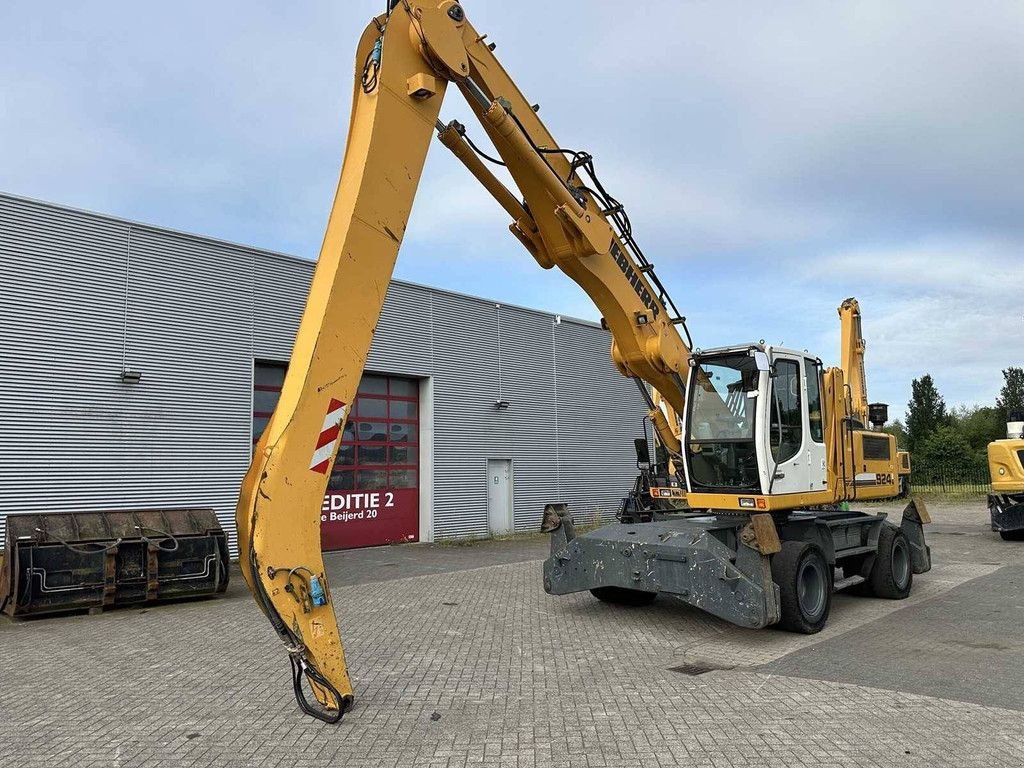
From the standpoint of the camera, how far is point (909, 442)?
56.3m

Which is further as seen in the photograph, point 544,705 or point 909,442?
point 909,442

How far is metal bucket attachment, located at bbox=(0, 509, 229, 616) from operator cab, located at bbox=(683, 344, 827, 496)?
696 centimetres

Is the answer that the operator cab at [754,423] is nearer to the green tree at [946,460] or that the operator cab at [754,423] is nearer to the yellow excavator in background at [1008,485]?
the yellow excavator in background at [1008,485]

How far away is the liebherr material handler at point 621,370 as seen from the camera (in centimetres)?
475

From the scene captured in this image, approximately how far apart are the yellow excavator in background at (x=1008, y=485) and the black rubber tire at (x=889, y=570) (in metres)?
7.34

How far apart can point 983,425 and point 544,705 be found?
197ft

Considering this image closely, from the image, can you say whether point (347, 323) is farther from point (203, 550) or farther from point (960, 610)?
point (960, 610)

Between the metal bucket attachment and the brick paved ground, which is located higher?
the metal bucket attachment

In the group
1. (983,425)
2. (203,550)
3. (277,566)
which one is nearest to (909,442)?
(983,425)

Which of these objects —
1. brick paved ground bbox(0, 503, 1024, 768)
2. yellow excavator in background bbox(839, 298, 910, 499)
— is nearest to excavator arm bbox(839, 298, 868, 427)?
yellow excavator in background bbox(839, 298, 910, 499)

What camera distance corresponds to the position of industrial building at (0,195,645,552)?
12.7m

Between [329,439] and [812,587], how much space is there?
224 inches

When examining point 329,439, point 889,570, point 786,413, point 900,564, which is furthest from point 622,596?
point 329,439

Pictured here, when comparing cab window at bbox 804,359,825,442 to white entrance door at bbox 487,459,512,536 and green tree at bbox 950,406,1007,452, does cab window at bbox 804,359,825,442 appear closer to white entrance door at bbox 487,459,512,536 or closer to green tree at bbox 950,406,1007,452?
white entrance door at bbox 487,459,512,536
